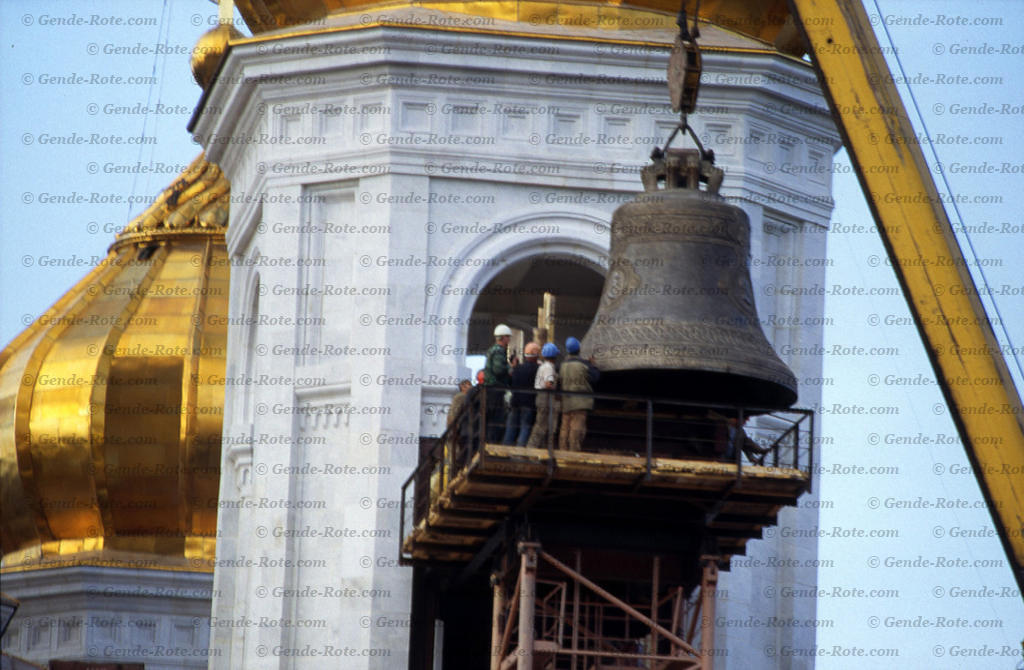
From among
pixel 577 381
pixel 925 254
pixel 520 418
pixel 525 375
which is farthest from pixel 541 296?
pixel 577 381

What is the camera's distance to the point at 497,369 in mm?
34031

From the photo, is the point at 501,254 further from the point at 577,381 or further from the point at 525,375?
the point at 577,381

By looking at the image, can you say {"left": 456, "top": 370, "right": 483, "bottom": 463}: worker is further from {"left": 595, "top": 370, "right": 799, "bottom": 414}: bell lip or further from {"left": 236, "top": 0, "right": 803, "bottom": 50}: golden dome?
{"left": 236, "top": 0, "right": 803, "bottom": 50}: golden dome

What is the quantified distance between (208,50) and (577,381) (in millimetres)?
26265

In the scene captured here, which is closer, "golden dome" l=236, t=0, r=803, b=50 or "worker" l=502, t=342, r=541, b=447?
"worker" l=502, t=342, r=541, b=447

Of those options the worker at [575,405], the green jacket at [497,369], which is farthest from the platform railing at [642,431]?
the green jacket at [497,369]

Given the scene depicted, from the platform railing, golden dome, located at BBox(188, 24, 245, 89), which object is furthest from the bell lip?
golden dome, located at BBox(188, 24, 245, 89)

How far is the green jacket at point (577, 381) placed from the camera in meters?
33.0

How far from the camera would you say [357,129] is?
40.5 m

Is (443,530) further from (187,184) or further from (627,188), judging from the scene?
(187,184)

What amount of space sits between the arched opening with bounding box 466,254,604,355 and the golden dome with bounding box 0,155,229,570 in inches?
390

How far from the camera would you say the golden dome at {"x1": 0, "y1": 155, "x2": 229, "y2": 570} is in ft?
180

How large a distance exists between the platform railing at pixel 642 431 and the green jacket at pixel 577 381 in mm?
110

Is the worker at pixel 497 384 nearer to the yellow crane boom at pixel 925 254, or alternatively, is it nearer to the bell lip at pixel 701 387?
the bell lip at pixel 701 387
